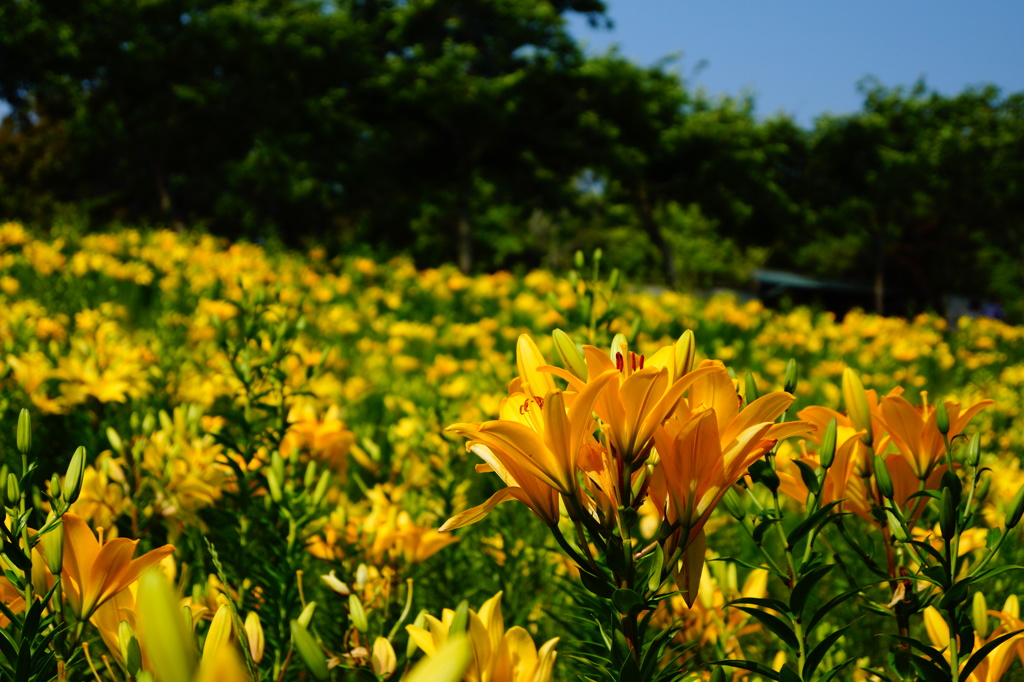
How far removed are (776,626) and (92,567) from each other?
0.68m

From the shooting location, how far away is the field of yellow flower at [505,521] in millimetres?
599

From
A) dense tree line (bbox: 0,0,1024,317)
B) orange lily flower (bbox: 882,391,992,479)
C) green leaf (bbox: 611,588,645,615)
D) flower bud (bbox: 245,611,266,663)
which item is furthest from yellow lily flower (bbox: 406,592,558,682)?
dense tree line (bbox: 0,0,1024,317)

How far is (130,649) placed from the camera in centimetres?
60

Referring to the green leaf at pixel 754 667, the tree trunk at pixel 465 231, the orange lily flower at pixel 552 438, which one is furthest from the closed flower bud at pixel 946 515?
the tree trunk at pixel 465 231

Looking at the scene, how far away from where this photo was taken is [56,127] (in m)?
22.3

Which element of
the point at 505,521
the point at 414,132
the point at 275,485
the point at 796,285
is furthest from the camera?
the point at 796,285

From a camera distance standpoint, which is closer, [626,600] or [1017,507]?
[626,600]

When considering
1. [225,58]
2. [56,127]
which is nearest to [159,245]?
[225,58]

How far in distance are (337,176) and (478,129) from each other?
12.5 ft

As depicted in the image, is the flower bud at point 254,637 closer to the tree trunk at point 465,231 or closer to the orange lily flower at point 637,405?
the orange lily flower at point 637,405

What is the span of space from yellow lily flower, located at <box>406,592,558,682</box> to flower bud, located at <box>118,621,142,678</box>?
25cm

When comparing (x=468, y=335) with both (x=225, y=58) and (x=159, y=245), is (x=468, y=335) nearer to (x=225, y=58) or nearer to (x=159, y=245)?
(x=159, y=245)

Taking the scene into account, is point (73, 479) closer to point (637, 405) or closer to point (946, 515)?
point (637, 405)

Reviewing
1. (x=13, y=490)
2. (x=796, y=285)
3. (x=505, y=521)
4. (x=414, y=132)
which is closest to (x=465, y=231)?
(x=414, y=132)
